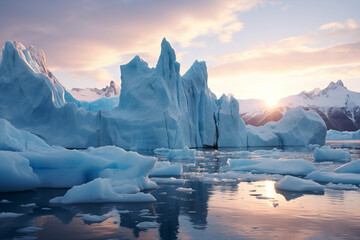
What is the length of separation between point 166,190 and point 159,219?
3.12m

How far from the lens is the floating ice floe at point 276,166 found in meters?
11.8

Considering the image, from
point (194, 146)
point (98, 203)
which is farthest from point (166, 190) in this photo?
point (194, 146)

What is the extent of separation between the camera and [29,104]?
28422 millimetres

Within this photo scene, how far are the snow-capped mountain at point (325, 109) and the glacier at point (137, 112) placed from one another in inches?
4170

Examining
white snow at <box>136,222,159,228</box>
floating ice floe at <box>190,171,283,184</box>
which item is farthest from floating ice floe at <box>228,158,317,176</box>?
white snow at <box>136,222,159,228</box>

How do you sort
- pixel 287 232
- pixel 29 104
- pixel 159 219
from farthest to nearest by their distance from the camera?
pixel 29 104
pixel 159 219
pixel 287 232

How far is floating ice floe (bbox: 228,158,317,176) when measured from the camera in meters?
11.8

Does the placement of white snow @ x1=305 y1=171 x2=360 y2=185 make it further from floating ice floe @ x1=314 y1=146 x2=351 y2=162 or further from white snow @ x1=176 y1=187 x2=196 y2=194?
floating ice floe @ x1=314 y1=146 x2=351 y2=162

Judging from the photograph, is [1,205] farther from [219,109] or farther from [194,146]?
[219,109]

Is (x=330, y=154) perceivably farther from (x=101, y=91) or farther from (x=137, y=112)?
(x=101, y=91)

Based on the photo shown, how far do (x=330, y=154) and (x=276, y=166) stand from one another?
317 inches

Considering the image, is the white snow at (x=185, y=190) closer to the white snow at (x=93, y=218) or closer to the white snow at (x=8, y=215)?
the white snow at (x=93, y=218)

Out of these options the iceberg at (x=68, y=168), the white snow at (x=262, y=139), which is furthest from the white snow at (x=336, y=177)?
the white snow at (x=262, y=139)

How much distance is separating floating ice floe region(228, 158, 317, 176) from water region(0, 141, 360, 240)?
11.9 ft
